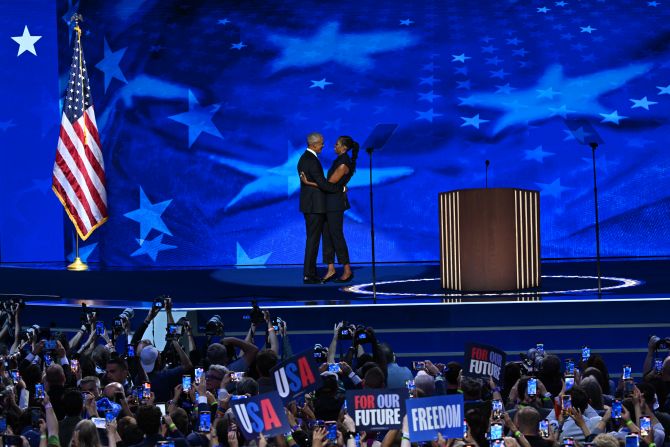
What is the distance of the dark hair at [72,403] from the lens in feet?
19.2

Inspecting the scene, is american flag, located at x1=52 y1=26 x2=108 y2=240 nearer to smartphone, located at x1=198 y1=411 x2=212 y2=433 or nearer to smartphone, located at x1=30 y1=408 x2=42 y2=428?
smartphone, located at x1=30 y1=408 x2=42 y2=428

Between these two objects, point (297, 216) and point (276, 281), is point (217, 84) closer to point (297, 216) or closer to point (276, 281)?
point (297, 216)

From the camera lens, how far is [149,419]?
17.4 ft

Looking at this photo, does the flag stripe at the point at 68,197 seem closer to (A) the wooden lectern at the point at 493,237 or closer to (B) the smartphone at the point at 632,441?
(A) the wooden lectern at the point at 493,237

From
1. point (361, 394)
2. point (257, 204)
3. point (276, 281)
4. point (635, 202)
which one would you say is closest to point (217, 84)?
point (257, 204)

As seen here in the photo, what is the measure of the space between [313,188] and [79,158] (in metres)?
4.45

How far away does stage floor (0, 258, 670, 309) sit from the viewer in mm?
11266

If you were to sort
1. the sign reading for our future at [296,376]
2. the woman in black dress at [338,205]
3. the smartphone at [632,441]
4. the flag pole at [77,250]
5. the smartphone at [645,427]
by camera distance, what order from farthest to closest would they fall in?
the flag pole at [77,250] < the woman in black dress at [338,205] < the sign reading for our future at [296,376] < the smartphone at [645,427] < the smartphone at [632,441]

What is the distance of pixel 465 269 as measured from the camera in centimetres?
1185

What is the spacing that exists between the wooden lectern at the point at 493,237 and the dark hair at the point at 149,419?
674 cm

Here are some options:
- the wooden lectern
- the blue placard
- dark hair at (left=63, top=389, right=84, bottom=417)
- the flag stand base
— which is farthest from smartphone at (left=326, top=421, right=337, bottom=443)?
the flag stand base

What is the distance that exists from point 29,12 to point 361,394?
13512 mm

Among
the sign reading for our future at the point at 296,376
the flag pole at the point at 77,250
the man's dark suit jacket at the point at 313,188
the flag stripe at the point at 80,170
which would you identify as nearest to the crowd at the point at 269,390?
the sign reading for our future at the point at 296,376

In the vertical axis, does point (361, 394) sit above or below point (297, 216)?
below
